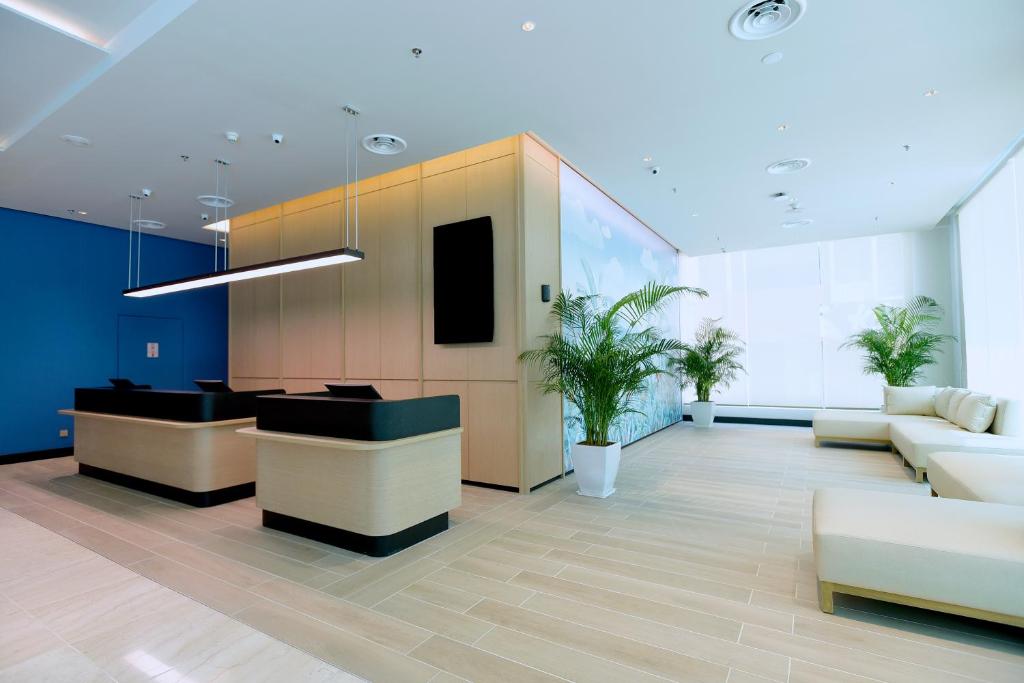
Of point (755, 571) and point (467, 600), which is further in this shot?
point (755, 571)

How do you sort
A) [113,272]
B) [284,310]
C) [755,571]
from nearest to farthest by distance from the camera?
[755,571]
[284,310]
[113,272]

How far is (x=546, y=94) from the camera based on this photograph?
4133mm

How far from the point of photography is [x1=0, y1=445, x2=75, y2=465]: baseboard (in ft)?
22.2

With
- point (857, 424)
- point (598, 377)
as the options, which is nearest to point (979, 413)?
point (857, 424)

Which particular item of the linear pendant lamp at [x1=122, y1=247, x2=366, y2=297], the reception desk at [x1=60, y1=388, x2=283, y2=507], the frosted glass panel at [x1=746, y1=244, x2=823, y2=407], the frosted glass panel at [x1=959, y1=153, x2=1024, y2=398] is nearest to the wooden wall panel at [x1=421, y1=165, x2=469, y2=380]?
the linear pendant lamp at [x1=122, y1=247, x2=366, y2=297]

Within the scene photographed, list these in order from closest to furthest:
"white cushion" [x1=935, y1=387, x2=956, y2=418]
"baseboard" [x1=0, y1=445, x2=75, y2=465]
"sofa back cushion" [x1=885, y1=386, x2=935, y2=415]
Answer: "white cushion" [x1=935, y1=387, x2=956, y2=418], "baseboard" [x1=0, y1=445, x2=75, y2=465], "sofa back cushion" [x1=885, y1=386, x2=935, y2=415]

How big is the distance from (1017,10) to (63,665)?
255 inches

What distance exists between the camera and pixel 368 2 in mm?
2990

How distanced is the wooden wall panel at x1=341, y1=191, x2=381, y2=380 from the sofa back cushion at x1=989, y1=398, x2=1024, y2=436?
6.85 meters

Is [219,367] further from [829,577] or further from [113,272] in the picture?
[829,577]

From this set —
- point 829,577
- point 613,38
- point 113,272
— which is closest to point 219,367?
point 113,272

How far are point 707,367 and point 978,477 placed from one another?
20.7 feet

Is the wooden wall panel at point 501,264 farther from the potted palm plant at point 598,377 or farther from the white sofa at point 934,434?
the white sofa at point 934,434

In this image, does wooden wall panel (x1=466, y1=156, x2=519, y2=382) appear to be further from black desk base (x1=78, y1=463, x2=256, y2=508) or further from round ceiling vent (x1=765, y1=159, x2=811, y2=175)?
round ceiling vent (x1=765, y1=159, x2=811, y2=175)
